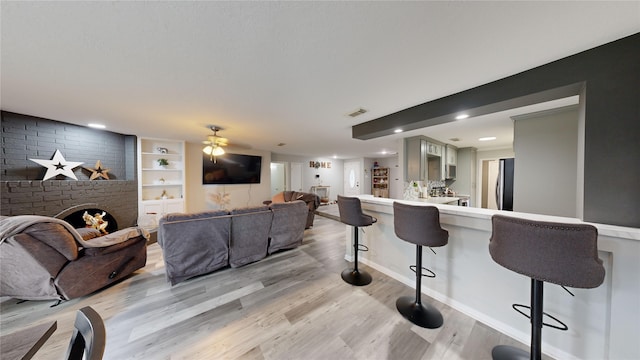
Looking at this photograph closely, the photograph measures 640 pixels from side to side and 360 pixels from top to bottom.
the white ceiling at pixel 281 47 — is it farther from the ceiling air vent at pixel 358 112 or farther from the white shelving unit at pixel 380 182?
the white shelving unit at pixel 380 182

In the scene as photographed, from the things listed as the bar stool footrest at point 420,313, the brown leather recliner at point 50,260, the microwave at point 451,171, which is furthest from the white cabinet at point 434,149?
the brown leather recliner at point 50,260

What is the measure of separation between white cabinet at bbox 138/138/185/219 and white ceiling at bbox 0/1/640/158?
89.3 inches

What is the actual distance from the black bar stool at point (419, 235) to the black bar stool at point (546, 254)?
16.2 inches

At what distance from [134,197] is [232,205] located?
87.7 inches

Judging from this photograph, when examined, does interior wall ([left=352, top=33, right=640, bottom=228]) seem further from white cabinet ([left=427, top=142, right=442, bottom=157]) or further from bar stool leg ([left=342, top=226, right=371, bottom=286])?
white cabinet ([left=427, top=142, right=442, bottom=157])

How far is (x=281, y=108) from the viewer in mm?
2502

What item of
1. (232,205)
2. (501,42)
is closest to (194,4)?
(501,42)

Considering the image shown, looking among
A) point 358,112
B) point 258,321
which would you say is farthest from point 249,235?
point 358,112

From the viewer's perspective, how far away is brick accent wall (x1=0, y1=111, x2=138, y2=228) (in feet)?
9.16

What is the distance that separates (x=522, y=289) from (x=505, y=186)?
2290 millimetres

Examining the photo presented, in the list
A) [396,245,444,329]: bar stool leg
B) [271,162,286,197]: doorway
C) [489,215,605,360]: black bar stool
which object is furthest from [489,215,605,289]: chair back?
[271,162,286,197]: doorway

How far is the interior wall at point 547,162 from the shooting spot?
7.36ft

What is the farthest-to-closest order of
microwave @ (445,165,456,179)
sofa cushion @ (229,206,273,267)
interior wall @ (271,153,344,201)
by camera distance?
interior wall @ (271,153,344,201), microwave @ (445,165,456,179), sofa cushion @ (229,206,273,267)

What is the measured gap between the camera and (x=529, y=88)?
1.57 m
